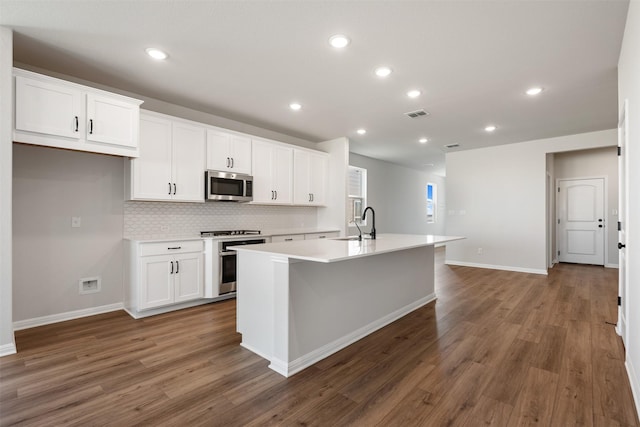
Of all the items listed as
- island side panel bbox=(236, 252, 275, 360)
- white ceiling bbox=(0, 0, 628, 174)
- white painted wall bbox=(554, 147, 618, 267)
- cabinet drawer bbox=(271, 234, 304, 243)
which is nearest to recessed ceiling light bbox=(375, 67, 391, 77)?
white ceiling bbox=(0, 0, 628, 174)

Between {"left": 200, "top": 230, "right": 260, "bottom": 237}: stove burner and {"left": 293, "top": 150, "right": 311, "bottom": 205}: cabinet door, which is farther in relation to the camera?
{"left": 293, "top": 150, "right": 311, "bottom": 205}: cabinet door

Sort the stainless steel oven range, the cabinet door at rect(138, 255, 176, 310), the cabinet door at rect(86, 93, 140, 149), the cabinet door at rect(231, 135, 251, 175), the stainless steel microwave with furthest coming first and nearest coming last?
the cabinet door at rect(231, 135, 251, 175) → the stainless steel microwave → the stainless steel oven range → the cabinet door at rect(138, 255, 176, 310) → the cabinet door at rect(86, 93, 140, 149)

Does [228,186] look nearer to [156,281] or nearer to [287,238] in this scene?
[287,238]

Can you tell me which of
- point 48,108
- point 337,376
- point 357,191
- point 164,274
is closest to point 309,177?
point 357,191

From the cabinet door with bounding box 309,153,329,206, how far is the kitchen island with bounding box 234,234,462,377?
2.55m

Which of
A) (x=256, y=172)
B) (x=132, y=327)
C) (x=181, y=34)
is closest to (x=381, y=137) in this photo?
(x=256, y=172)

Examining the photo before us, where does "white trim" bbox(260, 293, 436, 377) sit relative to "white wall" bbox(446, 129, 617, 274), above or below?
below

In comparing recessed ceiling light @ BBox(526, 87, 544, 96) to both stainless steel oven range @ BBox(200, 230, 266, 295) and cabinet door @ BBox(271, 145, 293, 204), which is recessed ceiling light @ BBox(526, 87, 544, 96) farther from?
stainless steel oven range @ BBox(200, 230, 266, 295)

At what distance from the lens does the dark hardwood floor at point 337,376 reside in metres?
1.77

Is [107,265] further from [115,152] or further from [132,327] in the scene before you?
[115,152]

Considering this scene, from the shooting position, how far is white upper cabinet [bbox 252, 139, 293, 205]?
4672mm

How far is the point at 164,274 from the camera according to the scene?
351cm

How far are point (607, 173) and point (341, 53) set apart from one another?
272 inches

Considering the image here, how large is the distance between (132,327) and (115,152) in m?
1.77
